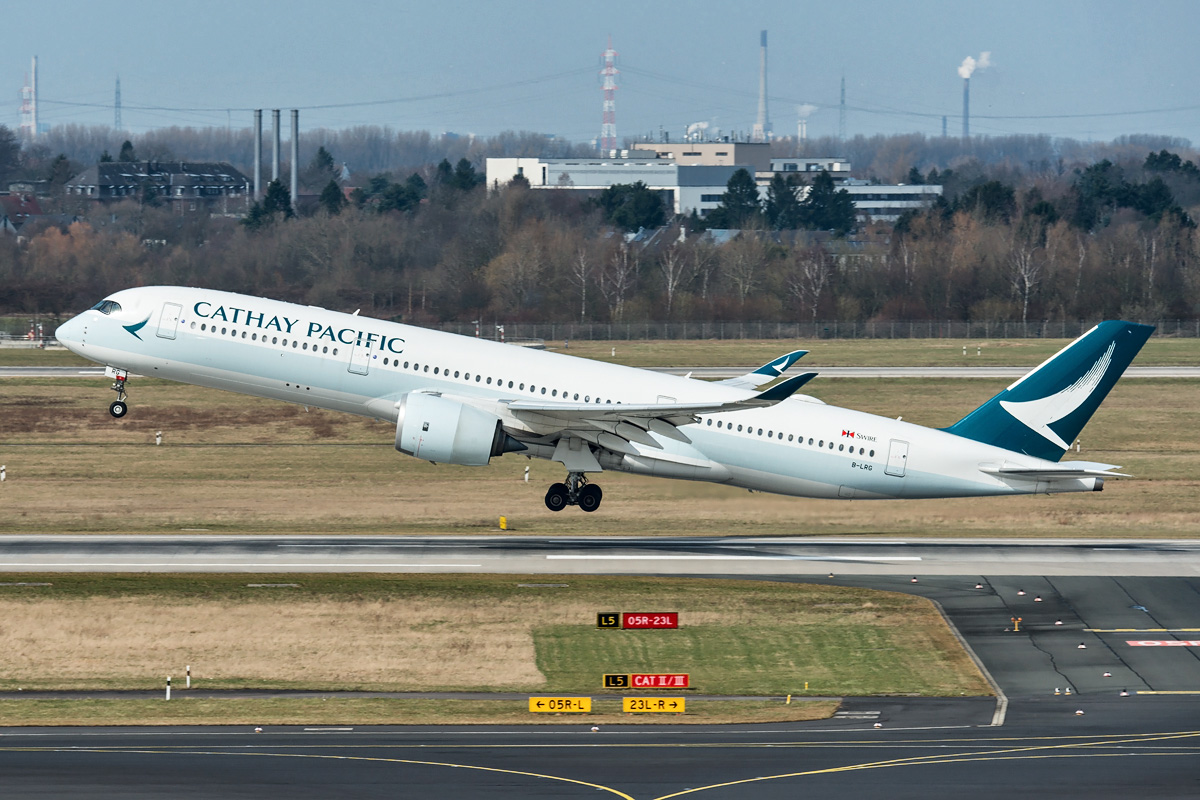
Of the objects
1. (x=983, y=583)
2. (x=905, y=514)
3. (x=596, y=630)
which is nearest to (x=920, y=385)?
(x=905, y=514)

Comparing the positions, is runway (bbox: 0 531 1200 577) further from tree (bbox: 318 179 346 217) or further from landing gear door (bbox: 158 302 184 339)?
tree (bbox: 318 179 346 217)

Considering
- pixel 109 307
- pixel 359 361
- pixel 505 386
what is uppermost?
pixel 109 307

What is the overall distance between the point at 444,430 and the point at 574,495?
642 cm

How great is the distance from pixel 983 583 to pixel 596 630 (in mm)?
14628

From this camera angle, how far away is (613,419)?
50.5 meters

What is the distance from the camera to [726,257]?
15775cm

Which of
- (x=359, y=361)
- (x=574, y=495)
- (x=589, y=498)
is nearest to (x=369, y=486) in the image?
(x=574, y=495)

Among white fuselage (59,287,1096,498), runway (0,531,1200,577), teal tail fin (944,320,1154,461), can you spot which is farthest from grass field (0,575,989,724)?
teal tail fin (944,320,1154,461)

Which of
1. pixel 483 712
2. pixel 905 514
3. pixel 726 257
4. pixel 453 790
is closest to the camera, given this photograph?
pixel 453 790

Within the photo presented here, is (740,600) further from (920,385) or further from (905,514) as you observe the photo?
(920,385)

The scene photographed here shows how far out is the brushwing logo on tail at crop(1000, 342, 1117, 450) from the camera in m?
52.3

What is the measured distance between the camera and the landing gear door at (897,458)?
173ft

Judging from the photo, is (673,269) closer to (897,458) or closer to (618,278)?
(618,278)

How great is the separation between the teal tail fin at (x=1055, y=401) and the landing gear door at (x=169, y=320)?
90.0 ft
